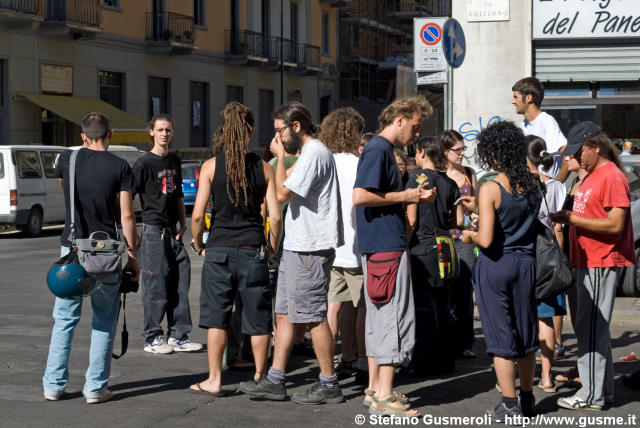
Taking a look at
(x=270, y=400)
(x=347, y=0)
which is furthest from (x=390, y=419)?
(x=347, y=0)

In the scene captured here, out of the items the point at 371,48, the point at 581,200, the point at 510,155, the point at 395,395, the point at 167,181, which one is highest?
the point at 371,48

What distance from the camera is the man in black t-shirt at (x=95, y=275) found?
249 inches

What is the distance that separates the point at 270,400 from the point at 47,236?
629 inches

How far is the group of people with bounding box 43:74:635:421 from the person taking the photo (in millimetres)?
5840

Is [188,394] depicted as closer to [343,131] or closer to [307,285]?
[307,285]

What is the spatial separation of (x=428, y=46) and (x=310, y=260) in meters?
6.29

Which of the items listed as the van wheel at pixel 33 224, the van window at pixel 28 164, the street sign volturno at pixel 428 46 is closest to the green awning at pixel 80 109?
the van window at pixel 28 164

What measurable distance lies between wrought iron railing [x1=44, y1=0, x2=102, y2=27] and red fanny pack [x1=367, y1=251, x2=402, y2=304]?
25.3 metres

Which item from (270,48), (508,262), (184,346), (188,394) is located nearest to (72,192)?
(188,394)

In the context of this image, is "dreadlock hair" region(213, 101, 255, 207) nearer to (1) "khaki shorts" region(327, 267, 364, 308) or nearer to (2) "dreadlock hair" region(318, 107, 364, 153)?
(2) "dreadlock hair" region(318, 107, 364, 153)

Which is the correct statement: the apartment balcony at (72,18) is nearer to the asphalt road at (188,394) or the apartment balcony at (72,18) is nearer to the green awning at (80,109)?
the green awning at (80,109)

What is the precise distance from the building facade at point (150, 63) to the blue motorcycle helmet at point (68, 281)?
2235 centimetres

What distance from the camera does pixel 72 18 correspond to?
29750mm

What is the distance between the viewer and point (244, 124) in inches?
260
